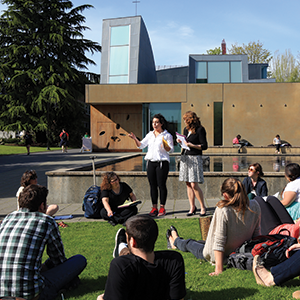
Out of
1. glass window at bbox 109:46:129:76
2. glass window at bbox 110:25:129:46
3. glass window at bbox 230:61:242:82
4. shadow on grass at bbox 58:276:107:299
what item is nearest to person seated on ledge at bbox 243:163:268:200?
shadow on grass at bbox 58:276:107:299

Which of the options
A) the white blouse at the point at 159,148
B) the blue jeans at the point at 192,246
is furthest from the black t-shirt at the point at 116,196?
the blue jeans at the point at 192,246

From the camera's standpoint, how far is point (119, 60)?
109 ft

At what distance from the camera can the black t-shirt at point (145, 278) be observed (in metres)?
2.14

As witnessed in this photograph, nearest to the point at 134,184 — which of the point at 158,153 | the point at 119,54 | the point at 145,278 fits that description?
the point at 158,153

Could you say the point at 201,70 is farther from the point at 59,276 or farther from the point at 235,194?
the point at 59,276

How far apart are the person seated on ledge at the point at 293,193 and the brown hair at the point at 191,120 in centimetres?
A: 229

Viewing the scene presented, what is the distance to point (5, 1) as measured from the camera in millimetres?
38531

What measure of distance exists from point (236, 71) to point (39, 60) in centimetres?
2262

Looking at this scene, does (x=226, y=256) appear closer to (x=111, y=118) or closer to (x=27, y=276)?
(x=27, y=276)

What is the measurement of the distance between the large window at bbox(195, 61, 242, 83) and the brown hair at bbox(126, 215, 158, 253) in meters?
33.9

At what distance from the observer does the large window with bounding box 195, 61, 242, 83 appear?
34675mm

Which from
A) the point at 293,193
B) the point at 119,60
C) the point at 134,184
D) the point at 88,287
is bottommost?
the point at 88,287

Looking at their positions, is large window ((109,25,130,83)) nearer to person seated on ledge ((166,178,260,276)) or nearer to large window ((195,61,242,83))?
large window ((195,61,242,83))

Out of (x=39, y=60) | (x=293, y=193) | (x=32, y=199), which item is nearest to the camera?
(x=32, y=199)
